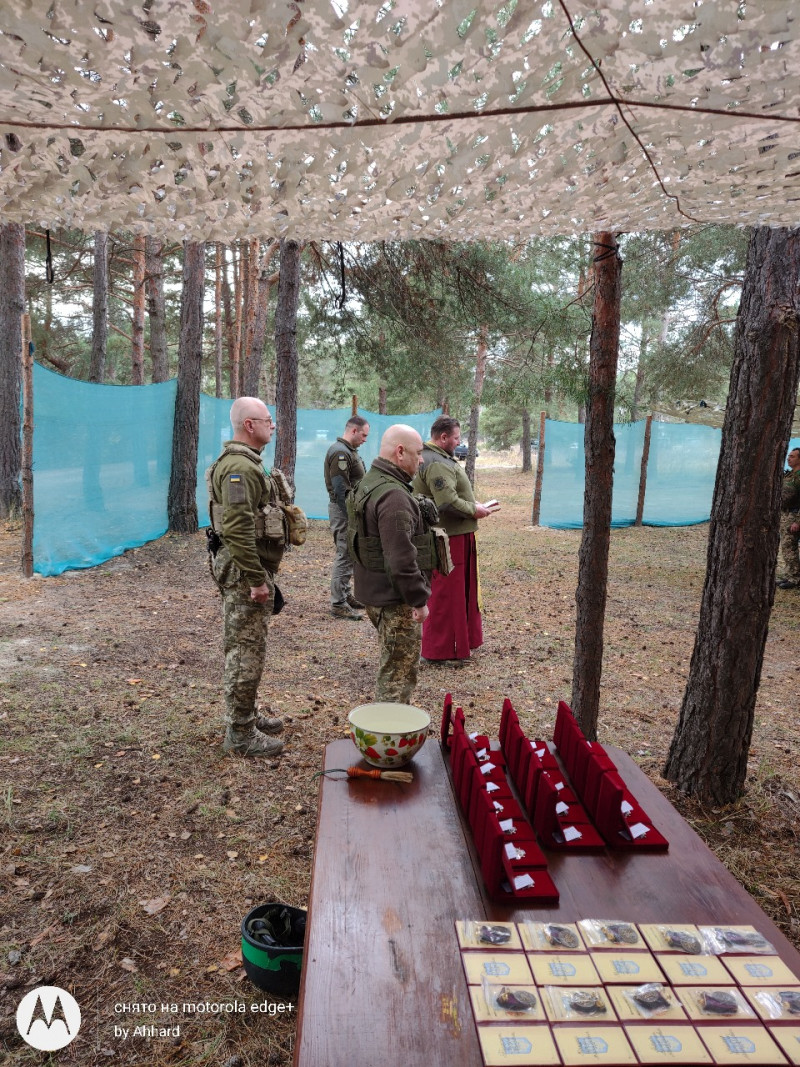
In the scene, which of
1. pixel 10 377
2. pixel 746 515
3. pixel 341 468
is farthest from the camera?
pixel 10 377

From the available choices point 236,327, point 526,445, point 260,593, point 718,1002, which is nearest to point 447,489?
point 260,593

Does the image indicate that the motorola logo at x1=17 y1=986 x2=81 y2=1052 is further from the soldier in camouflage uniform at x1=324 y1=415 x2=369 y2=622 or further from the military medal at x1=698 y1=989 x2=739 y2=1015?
the soldier in camouflage uniform at x1=324 y1=415 x2=369 y2=622

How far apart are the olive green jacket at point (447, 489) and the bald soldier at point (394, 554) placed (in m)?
1.31

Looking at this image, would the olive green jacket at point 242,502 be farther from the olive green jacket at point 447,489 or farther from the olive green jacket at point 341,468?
the olive green jacket at point 341,468

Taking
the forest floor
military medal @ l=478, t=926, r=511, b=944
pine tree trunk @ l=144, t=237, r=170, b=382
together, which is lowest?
the forest floor

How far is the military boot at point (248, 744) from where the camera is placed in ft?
12.7

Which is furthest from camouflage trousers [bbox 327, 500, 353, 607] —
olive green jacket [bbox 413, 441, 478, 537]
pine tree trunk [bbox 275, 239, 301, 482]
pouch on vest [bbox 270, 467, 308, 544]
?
pine tree trunk [bbox 275, 239, 301, 482]

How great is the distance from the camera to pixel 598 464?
11.3 ft

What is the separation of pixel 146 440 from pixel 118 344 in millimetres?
12368

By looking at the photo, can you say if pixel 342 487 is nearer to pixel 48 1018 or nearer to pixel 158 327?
pixel 48 1018

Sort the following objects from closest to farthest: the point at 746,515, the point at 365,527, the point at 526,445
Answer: the point at 746,515 → the point at 365,527 → the point at 526,445

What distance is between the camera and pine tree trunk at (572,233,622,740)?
3.36 m

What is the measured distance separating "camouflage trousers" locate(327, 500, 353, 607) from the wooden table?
4.68m

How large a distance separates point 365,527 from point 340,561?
125 inches
